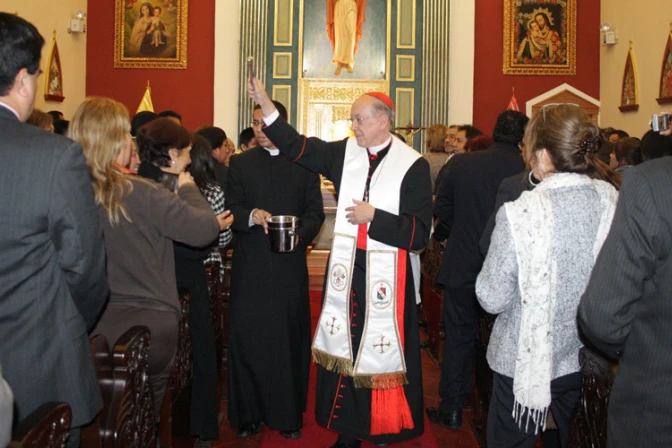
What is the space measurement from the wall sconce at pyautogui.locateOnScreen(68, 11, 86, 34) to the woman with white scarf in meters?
11.5

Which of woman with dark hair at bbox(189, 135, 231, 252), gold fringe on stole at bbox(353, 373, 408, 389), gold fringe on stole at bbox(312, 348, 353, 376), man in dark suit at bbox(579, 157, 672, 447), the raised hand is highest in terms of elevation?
woman with dark hair at bbox(189, 135, 231, 252)

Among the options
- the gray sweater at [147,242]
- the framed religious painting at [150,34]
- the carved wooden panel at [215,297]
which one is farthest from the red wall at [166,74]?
the gray sweater at [147,242]

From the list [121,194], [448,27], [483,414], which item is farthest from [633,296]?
[448,27]

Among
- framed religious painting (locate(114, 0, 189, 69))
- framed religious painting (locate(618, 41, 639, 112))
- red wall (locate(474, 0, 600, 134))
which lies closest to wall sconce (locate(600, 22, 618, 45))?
red wall (locate(474, 0, 600, 134))

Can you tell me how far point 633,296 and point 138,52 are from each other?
12.8m

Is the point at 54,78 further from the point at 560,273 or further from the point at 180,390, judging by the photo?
the point at 560,273

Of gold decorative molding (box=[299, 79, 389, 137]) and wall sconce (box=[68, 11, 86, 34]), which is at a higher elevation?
wall sconce (box=[68, 11, 86, 34])

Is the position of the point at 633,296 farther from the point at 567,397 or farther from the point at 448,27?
the point at 448,27

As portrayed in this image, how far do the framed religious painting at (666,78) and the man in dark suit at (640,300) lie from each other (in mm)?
9383

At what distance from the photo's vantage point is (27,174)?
193 cm

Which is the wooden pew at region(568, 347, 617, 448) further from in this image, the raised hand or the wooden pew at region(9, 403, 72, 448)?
the wooden pew at region(9, 403, 72, 448)

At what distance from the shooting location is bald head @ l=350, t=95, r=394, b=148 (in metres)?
3.74

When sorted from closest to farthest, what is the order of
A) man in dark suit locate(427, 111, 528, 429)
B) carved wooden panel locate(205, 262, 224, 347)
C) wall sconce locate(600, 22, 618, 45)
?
1. carved wooden panel locate(205, 262, 224, 347)
2. man in dark suit locate(427, 111, 528, 429)
3. wall sconce locate(600, 22, 618, 45)

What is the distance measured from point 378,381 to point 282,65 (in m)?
10.4
